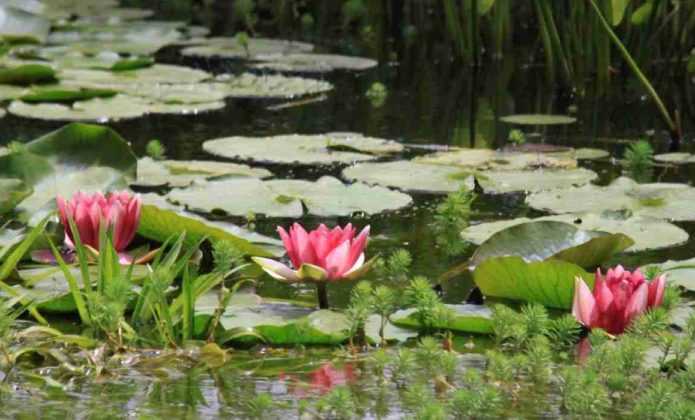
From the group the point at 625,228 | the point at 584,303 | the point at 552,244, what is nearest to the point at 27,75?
the point at 625,228

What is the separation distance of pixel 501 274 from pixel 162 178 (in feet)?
4.21

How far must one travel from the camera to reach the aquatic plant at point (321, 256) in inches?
94.0

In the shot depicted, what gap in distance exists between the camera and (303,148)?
4.00 meters

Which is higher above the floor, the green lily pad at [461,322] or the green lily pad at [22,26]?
the green lily pad at [22,26]

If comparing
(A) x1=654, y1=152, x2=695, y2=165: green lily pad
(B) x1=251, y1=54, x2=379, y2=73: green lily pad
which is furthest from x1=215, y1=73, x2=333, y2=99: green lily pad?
(A) x1=654, y1=152, x2=695, y2=165: green lily pad

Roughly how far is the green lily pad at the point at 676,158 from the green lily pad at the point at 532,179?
407 mm

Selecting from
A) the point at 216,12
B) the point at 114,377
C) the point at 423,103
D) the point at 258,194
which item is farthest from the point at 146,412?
the point at 216,12

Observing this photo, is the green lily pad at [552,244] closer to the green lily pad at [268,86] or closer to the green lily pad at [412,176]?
the green lily pad at [412,176]

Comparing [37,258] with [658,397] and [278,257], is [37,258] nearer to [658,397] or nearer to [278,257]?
[278,257]

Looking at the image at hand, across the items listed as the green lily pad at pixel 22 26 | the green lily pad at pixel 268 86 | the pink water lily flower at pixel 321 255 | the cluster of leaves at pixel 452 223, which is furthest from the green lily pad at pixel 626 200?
the green lily pad at pixel 22 26

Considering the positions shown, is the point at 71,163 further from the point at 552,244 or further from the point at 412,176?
the point at 552,244

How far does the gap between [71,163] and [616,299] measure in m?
A: 1.45

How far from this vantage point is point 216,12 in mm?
7906

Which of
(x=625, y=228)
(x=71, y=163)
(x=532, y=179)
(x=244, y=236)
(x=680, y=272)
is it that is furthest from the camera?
(x=532, y=179)
